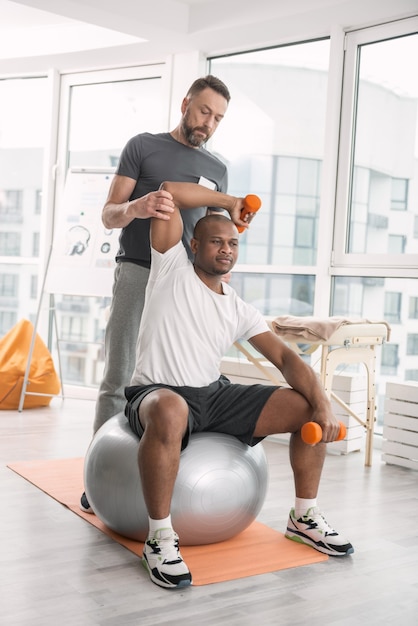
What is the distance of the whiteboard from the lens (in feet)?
16.4

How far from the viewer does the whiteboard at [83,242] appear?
4.98 meters

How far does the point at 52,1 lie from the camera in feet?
13.9

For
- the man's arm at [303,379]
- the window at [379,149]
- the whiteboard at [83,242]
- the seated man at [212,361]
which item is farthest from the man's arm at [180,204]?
the whiteboard at [83,242]

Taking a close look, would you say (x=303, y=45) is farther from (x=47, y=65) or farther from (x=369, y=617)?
(x=369, y=617)

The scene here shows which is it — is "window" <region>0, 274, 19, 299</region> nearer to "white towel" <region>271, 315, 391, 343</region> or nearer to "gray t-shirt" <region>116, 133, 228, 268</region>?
"white towel" <region>271, 315, 391, 343</region>

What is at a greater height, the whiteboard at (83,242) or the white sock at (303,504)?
the whiteboard at (83,242)

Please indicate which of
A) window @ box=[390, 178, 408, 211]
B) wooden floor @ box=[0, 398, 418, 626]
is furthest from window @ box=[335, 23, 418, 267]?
wooden floor @ box=[0, 398, 418, 626]

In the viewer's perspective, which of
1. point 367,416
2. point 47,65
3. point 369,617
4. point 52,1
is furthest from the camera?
point 47,65

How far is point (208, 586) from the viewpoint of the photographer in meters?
2.10

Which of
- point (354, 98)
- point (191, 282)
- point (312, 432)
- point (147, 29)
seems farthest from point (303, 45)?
point (312, 432)

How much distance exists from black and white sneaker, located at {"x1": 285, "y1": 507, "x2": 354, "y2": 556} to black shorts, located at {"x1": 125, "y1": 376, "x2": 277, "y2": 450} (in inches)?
11.8

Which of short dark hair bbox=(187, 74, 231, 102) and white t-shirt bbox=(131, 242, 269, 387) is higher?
short dark hair bbox=(187, 74, 231, 102)

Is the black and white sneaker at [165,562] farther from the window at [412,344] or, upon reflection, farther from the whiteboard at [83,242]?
the whiteboard at [83,242]

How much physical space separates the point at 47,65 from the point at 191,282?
3.81m
